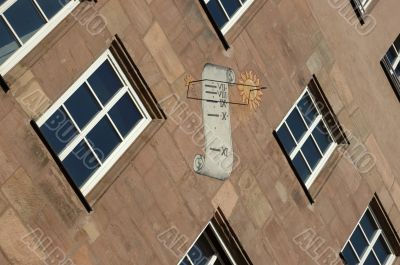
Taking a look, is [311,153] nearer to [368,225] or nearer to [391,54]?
[368,225]

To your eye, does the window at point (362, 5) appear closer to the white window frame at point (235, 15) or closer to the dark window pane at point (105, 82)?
the white window frame at point (235, 15)

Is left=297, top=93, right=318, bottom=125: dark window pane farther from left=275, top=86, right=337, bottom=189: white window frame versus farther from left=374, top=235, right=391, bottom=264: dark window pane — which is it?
left=374, top=235, right=391, bottom=264: dark window pane

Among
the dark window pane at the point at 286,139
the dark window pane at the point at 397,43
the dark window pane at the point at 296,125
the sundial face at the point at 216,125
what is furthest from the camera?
the dark window pane at the point at 397,43

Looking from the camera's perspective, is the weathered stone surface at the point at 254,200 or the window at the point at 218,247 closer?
the window at the point at 218,247

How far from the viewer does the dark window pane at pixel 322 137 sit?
69.4 feet

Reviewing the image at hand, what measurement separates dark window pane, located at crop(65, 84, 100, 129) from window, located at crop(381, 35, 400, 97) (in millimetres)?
9232

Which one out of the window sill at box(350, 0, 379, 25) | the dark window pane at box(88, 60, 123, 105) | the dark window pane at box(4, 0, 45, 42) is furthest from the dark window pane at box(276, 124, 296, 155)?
the dark window pane at box(4, 0, 45, 42)

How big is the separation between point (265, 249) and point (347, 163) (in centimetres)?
335

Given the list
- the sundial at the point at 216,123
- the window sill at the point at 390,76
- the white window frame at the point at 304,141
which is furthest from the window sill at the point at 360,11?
the sundial at the point at 216,123

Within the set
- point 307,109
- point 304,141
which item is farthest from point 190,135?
point 307,109

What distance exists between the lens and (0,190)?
46.5 ft

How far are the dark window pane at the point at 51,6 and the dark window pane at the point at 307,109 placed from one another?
6215mm

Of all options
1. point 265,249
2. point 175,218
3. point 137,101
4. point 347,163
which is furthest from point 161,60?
point 347,163

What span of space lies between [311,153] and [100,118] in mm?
5857
